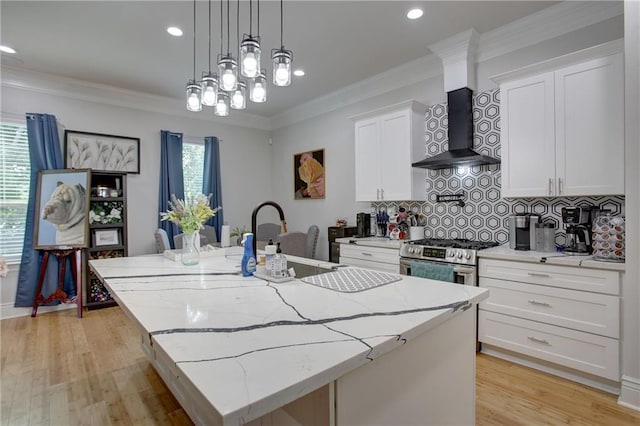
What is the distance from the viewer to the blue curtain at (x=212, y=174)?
207 inches

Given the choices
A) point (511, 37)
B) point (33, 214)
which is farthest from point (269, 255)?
point (33, 214)

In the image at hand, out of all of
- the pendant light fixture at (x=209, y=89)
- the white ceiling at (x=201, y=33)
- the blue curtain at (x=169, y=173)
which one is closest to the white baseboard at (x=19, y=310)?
the blue curtain at (x=169, y=173)

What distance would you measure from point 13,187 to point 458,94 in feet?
17.0

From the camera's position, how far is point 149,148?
4836 mm

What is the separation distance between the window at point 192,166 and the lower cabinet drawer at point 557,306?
4278 millimetres

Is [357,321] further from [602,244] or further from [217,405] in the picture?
[602,244]

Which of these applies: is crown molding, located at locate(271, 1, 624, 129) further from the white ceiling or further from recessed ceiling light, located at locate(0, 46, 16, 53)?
recessed ceiling light, located at locate(0, 46, 16, 53)

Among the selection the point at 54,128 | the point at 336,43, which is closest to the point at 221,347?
the point at 336,43

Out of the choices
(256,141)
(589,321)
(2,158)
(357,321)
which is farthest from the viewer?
(256,141)

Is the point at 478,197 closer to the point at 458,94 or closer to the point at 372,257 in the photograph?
the point at 458,94

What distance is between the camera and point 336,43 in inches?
131

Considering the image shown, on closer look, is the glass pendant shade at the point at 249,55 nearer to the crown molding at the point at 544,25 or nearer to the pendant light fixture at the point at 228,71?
the pendant light fixture at the point at 228,71

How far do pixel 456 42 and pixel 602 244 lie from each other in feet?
7.22

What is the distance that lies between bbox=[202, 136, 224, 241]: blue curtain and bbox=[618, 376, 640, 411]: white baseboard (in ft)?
16.1
